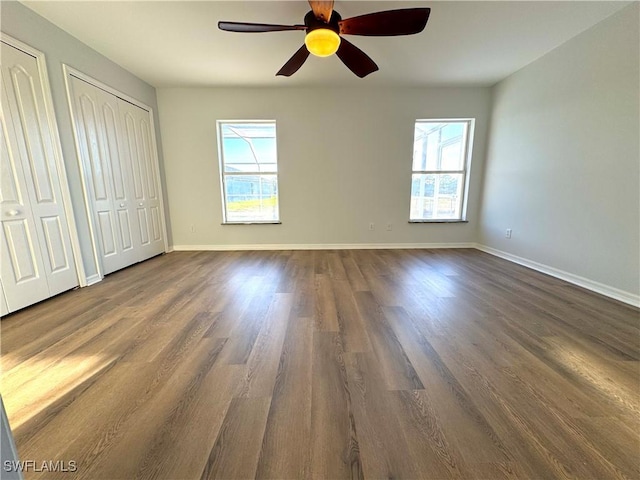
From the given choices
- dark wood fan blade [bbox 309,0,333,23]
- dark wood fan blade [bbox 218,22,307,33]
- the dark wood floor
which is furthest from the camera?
dark wood fan blade [bbox 218,22,307,33]

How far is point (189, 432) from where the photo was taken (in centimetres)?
106

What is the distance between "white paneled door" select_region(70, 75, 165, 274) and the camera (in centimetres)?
291

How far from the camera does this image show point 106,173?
3.17 meters

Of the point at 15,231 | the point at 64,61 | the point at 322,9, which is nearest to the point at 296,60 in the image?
the point at 322,9

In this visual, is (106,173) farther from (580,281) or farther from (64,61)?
(580,281)

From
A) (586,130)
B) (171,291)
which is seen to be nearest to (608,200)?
(586,130)

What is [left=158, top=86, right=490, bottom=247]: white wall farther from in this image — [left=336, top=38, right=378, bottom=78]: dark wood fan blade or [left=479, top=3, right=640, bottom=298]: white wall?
[left=336, top=38, right=378, bottom=78]: dark wood fan blade

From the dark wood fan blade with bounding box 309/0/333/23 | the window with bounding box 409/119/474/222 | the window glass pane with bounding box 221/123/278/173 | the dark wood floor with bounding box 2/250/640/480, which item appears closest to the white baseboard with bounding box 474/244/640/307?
the dark wood floor with bounding box 2/250/640/480

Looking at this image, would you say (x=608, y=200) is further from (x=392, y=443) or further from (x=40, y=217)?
(x=40, y=217)

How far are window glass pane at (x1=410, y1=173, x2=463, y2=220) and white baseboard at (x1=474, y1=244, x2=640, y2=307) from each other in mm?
1120

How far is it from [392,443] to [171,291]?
8.24ft

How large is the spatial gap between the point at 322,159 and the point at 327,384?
3.76 meters

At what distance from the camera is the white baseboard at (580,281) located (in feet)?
7.56

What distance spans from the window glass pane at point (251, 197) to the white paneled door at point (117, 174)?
1.18 metres
